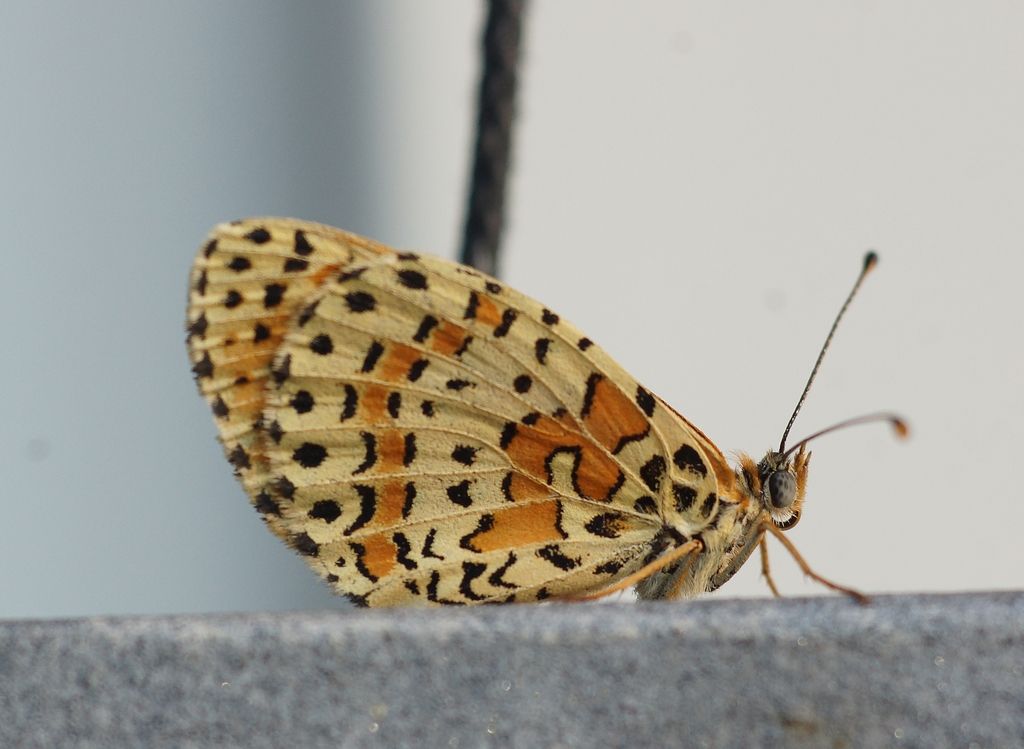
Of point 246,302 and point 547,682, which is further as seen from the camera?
point 246,302

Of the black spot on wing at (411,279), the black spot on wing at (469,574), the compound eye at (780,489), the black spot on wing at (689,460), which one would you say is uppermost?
the black spot on wing at (411,279)

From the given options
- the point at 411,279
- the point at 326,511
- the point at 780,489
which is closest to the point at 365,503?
the point at 326,511

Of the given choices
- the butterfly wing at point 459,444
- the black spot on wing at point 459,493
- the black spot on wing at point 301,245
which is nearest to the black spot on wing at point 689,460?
the butterfly wing at point 459,444

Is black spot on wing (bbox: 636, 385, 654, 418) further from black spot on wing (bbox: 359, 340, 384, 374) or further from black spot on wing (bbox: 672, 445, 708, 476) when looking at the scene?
black spot on wing (bbox: 359, 340, 384, 374)

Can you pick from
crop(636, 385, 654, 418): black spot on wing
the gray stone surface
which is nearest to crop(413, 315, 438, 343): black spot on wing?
crop(636, 385, 654, 418): black spot on wing

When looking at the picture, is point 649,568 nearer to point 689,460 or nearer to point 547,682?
point 689,460

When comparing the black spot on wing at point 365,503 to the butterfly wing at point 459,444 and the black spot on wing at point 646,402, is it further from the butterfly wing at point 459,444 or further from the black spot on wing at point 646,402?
the black spot on wing at point 646,402
